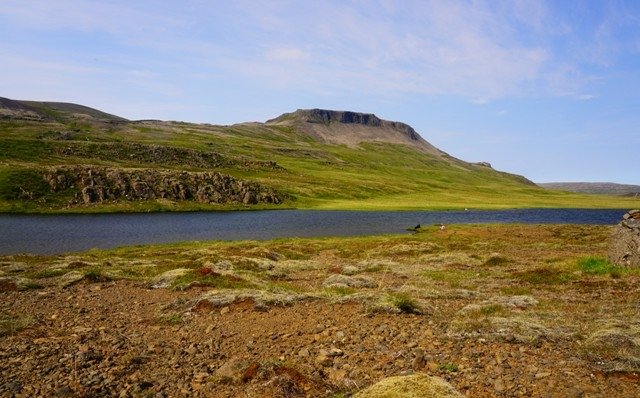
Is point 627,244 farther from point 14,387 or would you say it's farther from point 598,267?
point 14,387

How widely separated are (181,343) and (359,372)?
24.6 feet

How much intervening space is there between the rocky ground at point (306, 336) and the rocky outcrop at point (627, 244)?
272 cm

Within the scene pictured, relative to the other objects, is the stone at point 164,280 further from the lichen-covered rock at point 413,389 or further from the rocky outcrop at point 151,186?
the rocky outcrop at point 151,186

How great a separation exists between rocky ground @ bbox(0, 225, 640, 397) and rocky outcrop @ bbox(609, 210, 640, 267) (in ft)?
8.94

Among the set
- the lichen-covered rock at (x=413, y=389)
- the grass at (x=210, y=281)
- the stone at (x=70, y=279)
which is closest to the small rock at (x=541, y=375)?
the lichen-covered rock at (x=413, y=389)

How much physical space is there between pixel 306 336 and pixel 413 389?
8.43 meters

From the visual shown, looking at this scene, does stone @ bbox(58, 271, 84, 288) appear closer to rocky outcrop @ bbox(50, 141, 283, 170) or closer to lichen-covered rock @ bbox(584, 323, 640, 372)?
lichen-covered rock @ bbox(584, 323, 640, 372)

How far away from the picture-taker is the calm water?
69.3 metres

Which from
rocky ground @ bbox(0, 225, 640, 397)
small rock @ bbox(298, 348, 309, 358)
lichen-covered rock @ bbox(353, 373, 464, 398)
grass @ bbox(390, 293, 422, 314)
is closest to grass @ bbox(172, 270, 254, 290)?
rocky ground @ bbox(0, 225, 640, 397)

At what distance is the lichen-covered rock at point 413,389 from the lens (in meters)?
8.39

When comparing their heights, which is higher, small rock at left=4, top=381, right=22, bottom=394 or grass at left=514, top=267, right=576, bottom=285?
grass at left=514, top=267, right=576, bottom=285

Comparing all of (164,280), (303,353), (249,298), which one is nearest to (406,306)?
(303,353)

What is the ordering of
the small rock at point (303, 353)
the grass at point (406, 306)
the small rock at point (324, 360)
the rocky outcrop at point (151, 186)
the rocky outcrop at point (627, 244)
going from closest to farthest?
the small rock at point (324, 360)
the small rock at point (303, 353)
the grass at point (406, 306)
the rocky outcrop at point (627, 244)
the rocky outcrop at point (151, 186)

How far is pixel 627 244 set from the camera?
32.2 m
